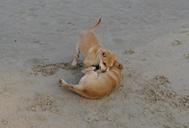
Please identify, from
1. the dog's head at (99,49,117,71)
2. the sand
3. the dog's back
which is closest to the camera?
the sand

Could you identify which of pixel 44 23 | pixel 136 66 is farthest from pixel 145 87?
pixel 44 23

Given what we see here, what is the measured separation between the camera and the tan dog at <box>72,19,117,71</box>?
4832 millimetres

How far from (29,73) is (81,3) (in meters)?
3.03

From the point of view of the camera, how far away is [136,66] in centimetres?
557

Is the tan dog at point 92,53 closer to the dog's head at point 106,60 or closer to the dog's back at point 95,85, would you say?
the dog's head at point 106,60

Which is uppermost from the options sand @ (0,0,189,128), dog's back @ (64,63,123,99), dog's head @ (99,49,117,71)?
dog's head @ (99,49,117,71)

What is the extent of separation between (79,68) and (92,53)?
36 cm

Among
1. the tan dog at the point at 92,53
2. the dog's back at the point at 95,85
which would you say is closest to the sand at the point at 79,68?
the dog's back at the point at 95,85

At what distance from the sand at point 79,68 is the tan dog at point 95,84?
99 mm

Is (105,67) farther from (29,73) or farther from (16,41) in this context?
(16,41)

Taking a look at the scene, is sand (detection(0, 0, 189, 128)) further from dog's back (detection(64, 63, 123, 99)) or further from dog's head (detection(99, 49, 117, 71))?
dog's head (detection(99, 49, 117, 71))

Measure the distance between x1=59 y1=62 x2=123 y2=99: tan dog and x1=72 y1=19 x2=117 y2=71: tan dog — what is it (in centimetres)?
12

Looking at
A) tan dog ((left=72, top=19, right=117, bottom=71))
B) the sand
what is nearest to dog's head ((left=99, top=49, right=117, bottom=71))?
tan dog ((left=72, top=19, right=117, bottom=71))

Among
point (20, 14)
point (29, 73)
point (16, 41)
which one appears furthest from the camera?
point (20, 14)
